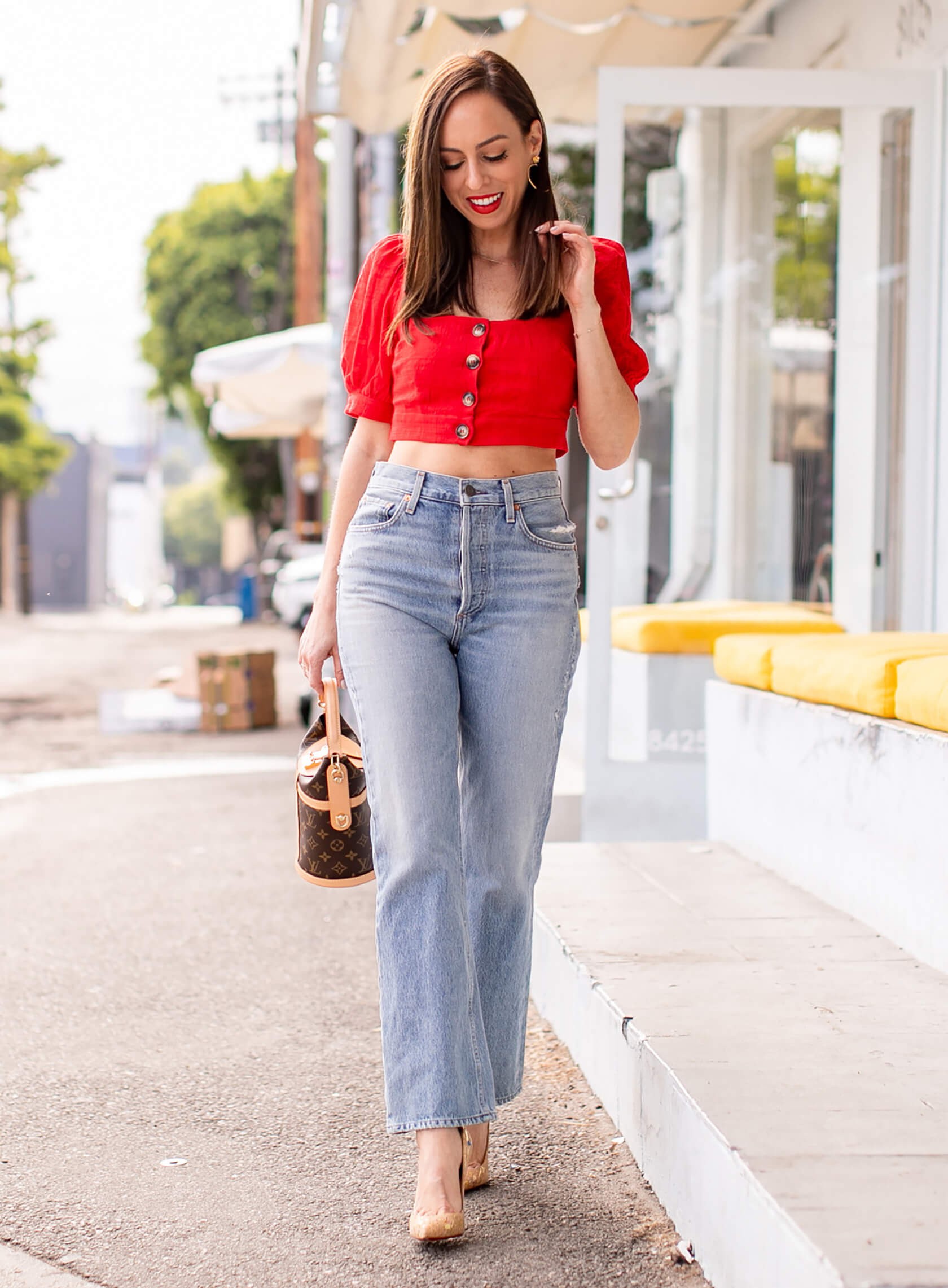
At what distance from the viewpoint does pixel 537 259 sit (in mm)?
2400

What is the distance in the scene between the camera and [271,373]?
12281 millimetres

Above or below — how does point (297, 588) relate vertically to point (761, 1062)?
above

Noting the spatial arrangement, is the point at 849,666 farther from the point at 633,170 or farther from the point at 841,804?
the point at 633,170

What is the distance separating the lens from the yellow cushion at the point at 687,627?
5332mm

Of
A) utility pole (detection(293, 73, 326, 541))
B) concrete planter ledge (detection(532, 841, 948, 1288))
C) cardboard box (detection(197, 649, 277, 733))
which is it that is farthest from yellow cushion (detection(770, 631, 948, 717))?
utility pole (detection(293, 73, 326, 541))

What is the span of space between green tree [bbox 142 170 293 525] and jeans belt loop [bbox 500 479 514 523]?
29.8 meters

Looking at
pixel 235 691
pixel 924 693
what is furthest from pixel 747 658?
pixel 235 691

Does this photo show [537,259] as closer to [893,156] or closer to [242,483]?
[893,156]

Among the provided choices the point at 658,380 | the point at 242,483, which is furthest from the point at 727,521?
the point at 242,483

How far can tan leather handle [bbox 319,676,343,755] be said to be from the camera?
2.55 m

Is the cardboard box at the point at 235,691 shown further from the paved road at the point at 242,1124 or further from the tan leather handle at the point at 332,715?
the tan leather handle at the point at 332,715

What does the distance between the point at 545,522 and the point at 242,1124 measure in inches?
54.9

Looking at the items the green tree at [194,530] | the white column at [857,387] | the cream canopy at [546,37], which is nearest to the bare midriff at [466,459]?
the white column at [857,387]

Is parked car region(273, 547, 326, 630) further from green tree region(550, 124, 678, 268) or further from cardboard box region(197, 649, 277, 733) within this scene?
green tree region(550, 124, 678, 268)
